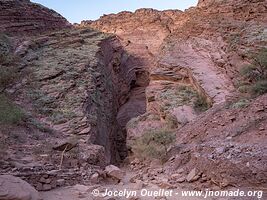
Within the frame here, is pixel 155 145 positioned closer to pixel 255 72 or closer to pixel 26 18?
pixel 255 72

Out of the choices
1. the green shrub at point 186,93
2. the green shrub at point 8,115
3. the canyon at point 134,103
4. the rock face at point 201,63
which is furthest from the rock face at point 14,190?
the green shrub at point 186,93

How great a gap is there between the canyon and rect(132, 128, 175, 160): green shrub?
0.06 meters

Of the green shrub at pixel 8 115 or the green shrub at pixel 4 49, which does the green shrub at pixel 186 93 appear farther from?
the green shrub at pixel 4 49

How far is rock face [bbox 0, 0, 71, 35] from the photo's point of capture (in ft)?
71.3

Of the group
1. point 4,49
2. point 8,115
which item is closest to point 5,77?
point 8,115

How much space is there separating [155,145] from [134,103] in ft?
45.4

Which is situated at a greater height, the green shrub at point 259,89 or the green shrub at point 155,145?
the green shrub at point 259,89

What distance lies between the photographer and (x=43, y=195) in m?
7.45

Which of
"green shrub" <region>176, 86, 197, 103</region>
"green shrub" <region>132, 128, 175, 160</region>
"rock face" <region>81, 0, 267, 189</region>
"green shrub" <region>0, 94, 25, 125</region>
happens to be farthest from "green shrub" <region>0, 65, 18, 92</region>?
"green shrub" <region>176, 86, 197, 103</region>

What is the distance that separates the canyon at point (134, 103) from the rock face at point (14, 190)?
1.20 meters

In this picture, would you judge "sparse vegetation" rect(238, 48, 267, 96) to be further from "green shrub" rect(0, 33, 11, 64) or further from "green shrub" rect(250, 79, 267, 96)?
"green shrub" rect(0, 33, 11, 64)

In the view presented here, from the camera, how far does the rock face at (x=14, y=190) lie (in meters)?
5.82

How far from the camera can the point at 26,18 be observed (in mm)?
22812

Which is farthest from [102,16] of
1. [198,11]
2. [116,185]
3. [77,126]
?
[116,185]
